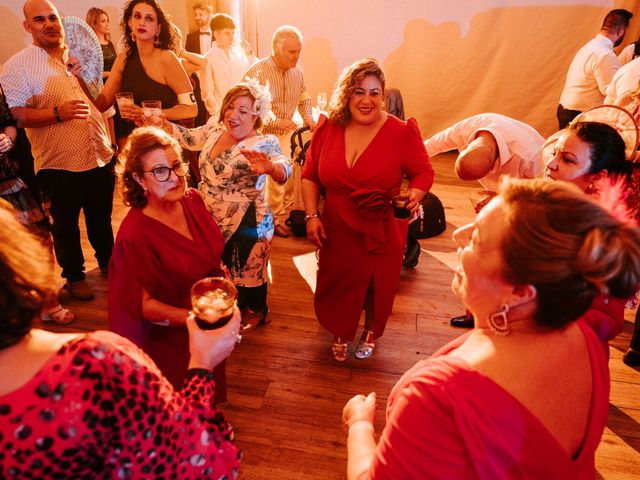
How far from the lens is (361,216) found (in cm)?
241

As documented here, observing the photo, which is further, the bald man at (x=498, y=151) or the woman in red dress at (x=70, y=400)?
the bald man at (x=498, y=151)

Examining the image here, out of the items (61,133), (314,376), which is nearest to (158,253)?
(314,376)

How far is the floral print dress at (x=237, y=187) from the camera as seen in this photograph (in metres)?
2.53

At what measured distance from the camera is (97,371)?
79 centimetres

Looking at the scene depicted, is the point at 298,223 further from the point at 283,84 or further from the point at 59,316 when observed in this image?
the point at 59,316

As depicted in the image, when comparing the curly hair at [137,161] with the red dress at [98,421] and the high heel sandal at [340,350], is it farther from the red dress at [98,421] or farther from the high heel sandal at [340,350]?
the high heel sandal at [340,350]

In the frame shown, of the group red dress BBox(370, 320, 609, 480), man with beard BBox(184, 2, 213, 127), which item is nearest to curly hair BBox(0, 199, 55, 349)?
red dress BBox(370, 320, 609, 480)

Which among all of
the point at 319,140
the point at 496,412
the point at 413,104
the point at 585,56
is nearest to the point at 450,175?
the point at 413,104

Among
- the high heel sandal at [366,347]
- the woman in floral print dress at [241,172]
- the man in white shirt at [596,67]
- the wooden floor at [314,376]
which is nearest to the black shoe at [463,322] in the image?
the wooden floor at [314,376]

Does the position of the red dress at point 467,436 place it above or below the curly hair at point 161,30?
below

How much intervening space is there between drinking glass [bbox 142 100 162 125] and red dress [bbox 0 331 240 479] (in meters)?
1.88

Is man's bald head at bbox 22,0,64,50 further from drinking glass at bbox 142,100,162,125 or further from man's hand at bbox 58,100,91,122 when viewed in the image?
drinking glass at bbox 142,100,162,125

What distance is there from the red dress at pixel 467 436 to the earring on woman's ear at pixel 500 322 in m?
0.12

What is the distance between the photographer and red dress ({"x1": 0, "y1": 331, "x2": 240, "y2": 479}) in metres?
0.74
